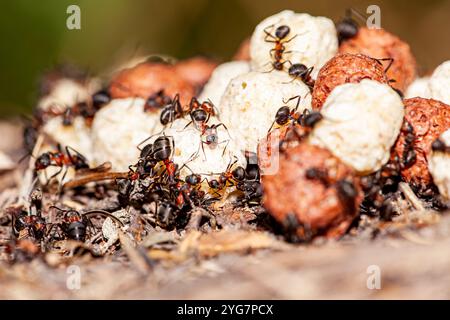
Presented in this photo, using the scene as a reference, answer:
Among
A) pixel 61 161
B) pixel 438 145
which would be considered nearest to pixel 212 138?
pixel 438 145

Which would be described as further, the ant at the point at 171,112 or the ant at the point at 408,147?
the ant at the point at 171,112

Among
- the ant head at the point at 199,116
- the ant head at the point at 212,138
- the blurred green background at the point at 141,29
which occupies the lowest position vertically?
the ant head at the point at 212,138

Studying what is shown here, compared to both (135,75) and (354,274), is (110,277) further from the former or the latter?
(135,75)

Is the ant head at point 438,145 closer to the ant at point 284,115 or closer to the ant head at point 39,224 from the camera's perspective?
the ant at point 284,115

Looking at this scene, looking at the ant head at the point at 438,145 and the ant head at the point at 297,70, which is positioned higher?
the ant head at the point at 297,70

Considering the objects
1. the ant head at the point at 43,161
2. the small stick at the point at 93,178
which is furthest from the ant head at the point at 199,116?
the ant head at the point at 43,161

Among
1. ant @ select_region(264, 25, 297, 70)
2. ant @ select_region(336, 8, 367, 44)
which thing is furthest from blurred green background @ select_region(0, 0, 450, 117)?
ant @ select_region(264, 25, 297, 70)

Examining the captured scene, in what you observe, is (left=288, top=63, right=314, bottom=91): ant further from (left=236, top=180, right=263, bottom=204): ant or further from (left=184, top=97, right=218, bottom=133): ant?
(left=236, top=180, right=263, bottom=204): ant
